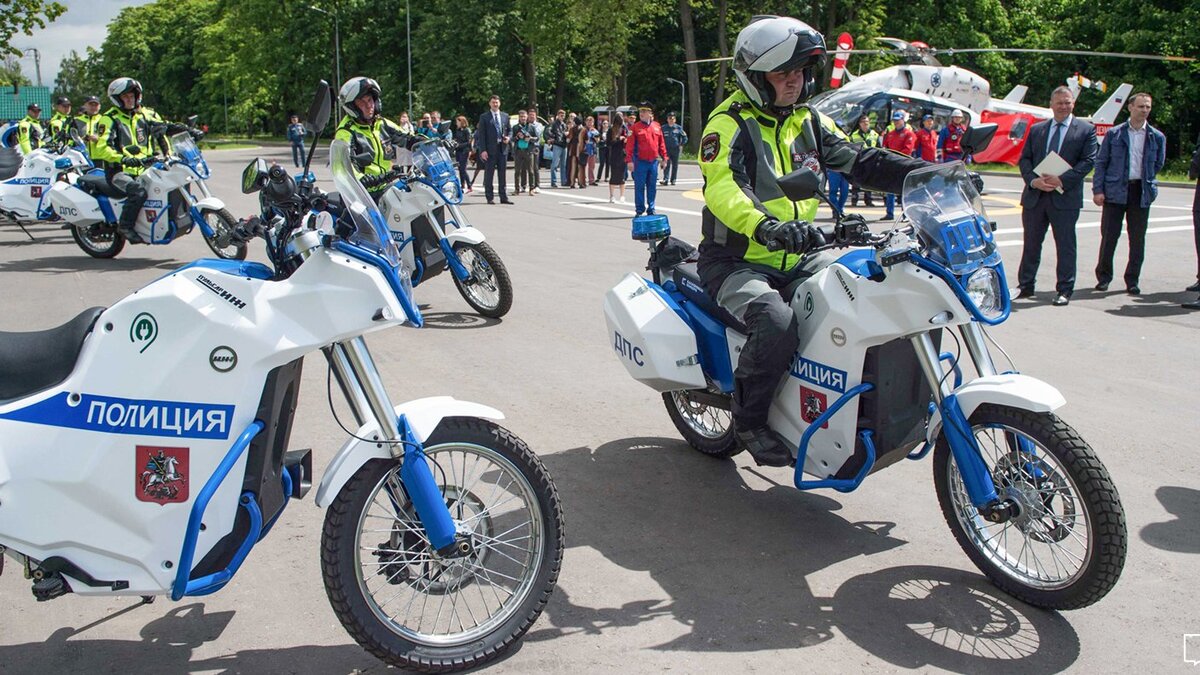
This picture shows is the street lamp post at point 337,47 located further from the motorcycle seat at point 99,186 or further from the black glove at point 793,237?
the black glove at point 793,237

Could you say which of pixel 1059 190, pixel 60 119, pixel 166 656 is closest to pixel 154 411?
pixel 166 656

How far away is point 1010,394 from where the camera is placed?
357cm

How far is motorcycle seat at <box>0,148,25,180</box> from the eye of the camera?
1689 cm

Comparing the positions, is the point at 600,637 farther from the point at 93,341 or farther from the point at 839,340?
the point at 93,341

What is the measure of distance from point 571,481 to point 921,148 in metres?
17.4

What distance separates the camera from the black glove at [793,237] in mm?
3900

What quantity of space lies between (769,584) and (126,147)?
10.6 meters

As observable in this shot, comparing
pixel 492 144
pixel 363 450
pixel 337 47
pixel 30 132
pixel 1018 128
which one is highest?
pixel 337 47

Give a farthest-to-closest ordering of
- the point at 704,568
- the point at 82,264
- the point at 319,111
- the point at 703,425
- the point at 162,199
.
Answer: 1. the point at 82,264
2. the point at 162,199
3. the point at 703,425
4. the point at 704,568
5. the point at 319,111

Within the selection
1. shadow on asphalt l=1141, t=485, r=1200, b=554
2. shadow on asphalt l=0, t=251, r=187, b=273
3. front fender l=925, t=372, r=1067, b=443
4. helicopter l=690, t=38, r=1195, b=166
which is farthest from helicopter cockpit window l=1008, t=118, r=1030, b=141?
front fender l=925, t=372, r=1067, b=443

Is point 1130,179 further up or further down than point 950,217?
further down

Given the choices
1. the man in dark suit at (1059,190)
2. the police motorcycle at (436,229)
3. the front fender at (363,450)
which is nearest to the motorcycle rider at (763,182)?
the front fender at (363,450)

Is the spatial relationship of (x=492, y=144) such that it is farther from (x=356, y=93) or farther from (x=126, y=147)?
(x=356, y=93)

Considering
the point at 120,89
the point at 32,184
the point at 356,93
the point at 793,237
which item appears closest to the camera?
the point at 793,237
